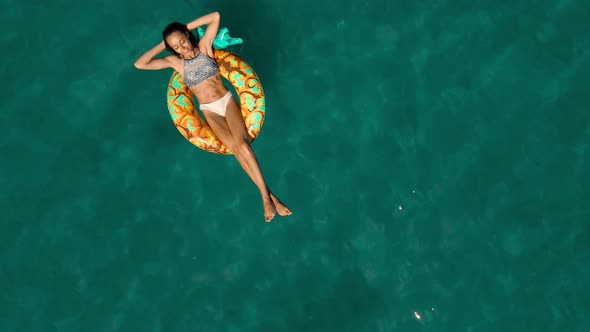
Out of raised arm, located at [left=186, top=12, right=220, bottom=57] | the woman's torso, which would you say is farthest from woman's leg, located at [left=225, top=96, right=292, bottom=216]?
raised arm, located at [left=186, top=12, right=220, bottom=57]

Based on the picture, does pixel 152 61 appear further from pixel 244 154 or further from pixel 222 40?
pixel 244 154

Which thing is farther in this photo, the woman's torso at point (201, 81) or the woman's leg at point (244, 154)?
the woman's torso at point (201, 81)

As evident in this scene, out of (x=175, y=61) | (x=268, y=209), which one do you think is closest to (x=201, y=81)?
(x=175, y=61)

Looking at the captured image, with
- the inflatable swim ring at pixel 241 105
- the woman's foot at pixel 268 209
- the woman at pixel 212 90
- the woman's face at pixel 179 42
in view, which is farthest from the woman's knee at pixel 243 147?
the woman's face at pixel 179 42

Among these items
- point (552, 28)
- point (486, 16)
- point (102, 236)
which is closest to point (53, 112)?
point (102, 236)

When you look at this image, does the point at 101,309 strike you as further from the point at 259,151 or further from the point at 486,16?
the point at 486,16

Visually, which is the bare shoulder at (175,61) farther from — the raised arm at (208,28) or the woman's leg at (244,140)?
the woman's leg at (244,140)

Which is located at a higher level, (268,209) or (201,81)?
(201,81)
